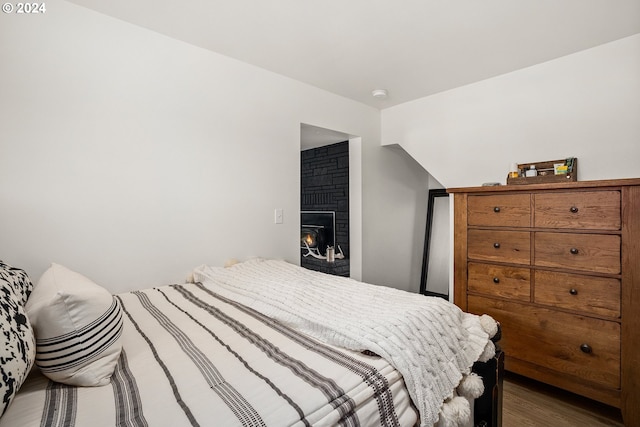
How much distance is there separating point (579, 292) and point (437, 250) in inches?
75.1

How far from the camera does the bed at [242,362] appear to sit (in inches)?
26.7

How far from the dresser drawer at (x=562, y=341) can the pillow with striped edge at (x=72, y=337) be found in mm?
2221

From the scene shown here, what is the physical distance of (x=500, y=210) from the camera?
2076 millimetres

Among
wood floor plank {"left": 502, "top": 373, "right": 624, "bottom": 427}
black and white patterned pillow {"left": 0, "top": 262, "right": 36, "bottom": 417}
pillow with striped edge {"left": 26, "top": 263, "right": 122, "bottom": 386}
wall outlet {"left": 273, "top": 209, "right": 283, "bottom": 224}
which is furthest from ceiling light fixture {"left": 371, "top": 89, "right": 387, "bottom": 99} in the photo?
black and white patterned pillow {"left": 0, "top": 262, "right": 36, "bottom": 417}

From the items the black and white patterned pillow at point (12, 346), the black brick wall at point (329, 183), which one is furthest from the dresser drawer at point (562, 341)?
the black and white patterned pillow at point (12, 346)

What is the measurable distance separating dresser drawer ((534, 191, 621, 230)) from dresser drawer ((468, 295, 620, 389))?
541 mm

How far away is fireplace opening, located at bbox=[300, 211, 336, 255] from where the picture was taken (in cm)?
404

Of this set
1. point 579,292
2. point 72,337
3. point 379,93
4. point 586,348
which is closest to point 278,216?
point 379,93

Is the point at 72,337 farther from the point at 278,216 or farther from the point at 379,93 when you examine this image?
the point at 379,93

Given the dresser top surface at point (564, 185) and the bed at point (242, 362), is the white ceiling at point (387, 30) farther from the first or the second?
the bed at point (242, 362)

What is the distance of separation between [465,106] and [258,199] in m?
2.06

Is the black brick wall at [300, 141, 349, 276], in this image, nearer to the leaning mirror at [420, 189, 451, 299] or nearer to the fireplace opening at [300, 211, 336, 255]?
the fireplace opening at [300, 211, 336, 255]

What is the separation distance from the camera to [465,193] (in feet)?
7.39

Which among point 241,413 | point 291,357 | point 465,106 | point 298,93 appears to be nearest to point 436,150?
point 465,106
